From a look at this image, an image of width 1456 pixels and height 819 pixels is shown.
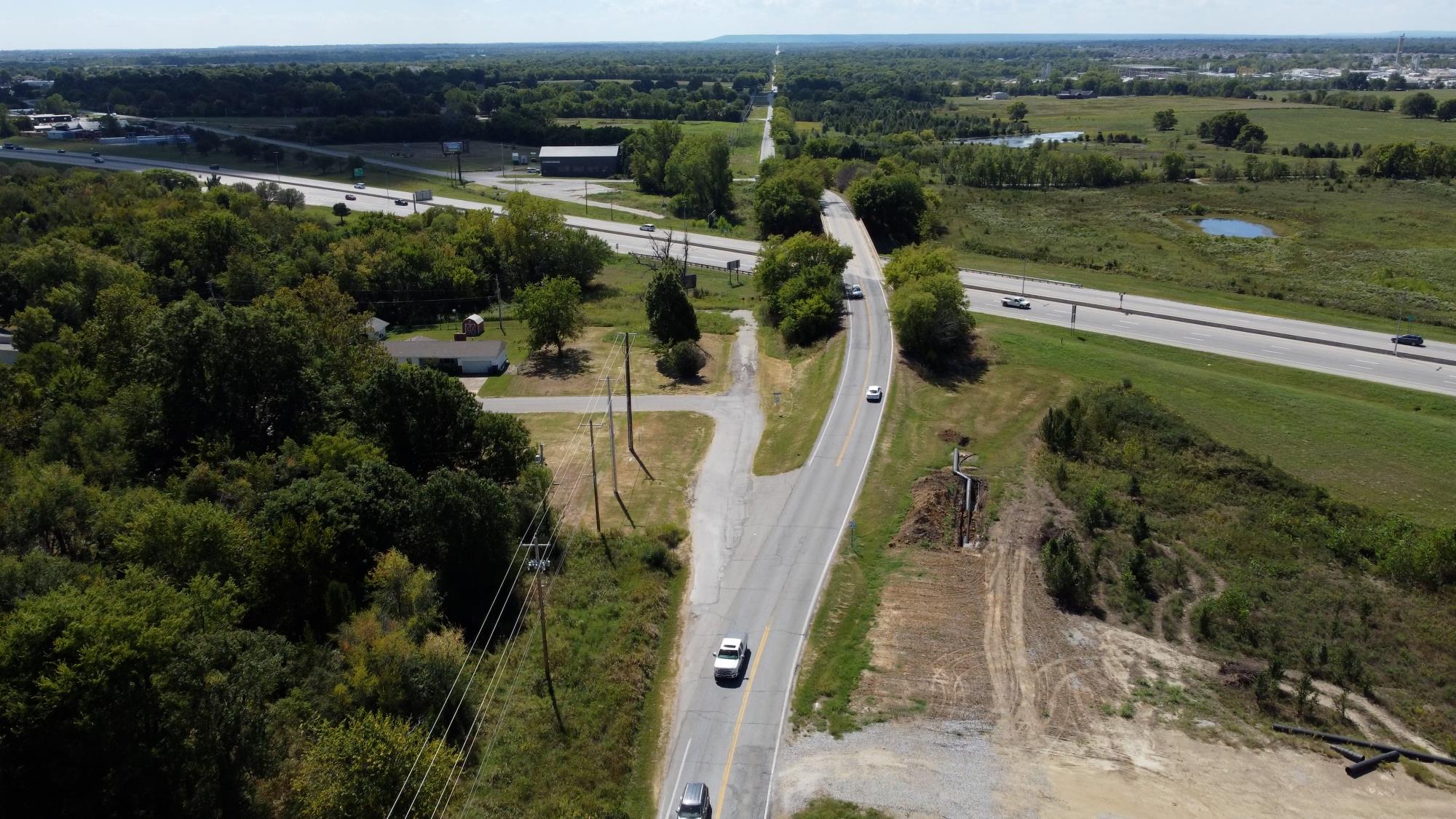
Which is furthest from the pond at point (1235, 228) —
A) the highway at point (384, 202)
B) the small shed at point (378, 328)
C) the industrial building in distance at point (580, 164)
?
the small shed at point (378, 328)

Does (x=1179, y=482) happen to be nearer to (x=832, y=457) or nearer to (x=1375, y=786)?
(x=832, y=457)

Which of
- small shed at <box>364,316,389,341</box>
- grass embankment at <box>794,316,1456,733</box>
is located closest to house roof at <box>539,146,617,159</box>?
small shed at <box>364,316,389,341</box>

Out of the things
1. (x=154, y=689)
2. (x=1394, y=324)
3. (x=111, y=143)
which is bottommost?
(x=154, y=689)

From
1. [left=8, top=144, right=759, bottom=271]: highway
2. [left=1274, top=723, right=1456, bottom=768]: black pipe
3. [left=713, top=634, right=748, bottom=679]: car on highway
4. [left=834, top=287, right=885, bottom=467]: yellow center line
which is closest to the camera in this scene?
[left=1274, top=723, right=1456, bottom=768]: black pipe

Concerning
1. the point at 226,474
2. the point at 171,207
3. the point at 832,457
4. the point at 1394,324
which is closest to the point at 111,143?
the point at 171,207

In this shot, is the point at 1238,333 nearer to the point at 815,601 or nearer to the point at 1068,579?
the point at 1068,579

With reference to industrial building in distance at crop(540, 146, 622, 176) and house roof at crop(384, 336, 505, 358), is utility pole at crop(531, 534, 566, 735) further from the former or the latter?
industrial building in distance at crop(540, 146, 622, 176)

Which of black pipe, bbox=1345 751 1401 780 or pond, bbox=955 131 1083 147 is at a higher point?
pond, bbox=955 131 1083 147

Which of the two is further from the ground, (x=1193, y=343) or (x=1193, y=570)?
(x=1193, y=343)
